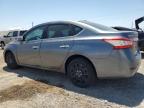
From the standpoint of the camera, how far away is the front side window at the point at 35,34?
7402 millimetres

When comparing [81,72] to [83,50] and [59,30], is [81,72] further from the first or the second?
[59,30]

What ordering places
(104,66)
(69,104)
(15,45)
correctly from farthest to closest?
(15,45)
(104,66)
(69,104)

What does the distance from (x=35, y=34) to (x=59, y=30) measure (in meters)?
1.09

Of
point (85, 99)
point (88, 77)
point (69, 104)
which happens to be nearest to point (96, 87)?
point (88, 77)

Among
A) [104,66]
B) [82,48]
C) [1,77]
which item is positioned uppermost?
[82,48]

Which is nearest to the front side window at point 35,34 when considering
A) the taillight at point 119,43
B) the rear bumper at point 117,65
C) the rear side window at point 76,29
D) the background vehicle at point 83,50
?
the background vehicle at point 83,50

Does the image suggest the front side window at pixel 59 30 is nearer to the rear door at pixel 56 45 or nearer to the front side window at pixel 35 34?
the rear door at pixel 56 45

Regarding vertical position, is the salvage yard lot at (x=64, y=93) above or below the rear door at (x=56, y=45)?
below

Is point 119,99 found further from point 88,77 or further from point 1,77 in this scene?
point 1,77

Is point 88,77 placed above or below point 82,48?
below

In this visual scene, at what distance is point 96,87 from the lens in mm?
6227

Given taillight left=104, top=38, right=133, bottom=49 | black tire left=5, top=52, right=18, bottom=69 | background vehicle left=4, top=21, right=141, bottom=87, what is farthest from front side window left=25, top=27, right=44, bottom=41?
taillight left=104, top=38, right=133, bottom=49

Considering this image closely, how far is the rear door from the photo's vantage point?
21.2 ft

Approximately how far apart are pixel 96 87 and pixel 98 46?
3.71ft
